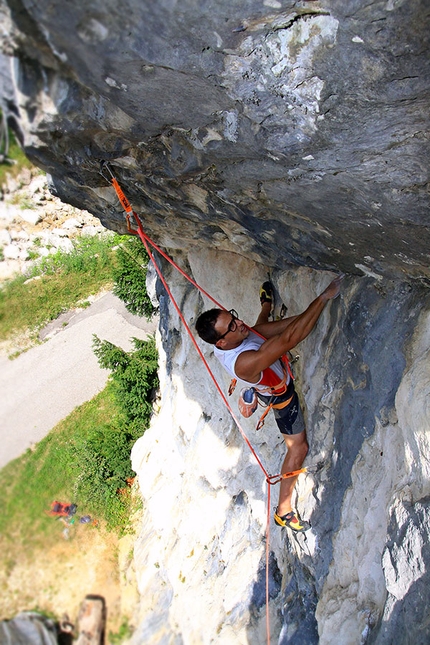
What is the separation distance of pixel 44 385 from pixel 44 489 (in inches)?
30.0

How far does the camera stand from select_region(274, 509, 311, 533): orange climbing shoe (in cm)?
340

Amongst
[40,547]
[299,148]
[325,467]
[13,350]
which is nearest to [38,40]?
[299,148]

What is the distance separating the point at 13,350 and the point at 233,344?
1.29m

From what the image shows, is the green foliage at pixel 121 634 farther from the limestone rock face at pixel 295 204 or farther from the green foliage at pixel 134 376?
the green foliage at pixel 134 376

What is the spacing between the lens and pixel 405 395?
2.44 metres

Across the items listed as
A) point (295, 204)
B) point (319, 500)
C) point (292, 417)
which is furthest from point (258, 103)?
point (319, 500)

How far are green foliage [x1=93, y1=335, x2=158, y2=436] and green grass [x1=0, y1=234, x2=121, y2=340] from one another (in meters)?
0.90

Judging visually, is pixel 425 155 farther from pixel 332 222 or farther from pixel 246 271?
pixel 246 271

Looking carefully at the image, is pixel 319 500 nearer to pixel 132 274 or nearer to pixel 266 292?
pixel 266 292

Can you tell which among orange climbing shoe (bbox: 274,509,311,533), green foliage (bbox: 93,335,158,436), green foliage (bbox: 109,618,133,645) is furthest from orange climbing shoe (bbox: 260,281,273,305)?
green foliage (bbox: 93,335,158,436)

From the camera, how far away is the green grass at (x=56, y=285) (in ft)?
8.38

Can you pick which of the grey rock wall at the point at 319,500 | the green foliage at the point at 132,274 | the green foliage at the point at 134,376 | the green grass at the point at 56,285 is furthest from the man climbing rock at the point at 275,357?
the green foliage at the point at 132,274

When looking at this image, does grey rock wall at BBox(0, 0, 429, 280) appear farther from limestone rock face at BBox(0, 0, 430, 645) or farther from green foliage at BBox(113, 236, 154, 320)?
green foliage at BBox(113, 236, 154, 320)

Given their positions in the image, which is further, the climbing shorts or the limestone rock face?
the climbing shorts
